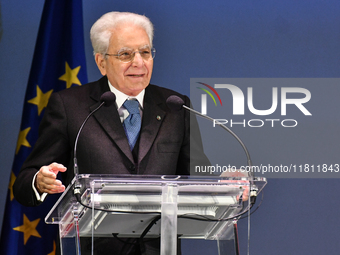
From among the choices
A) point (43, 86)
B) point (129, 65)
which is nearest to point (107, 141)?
point (129, 65)

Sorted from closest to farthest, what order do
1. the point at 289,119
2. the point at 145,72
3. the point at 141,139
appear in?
1. the point at 141,139
2. the point at 145,72
3. the point at 289,119

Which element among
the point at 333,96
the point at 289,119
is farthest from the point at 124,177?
the point at 333,96

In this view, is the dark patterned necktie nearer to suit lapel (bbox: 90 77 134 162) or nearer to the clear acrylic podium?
suit lapel (bbox: 90 77 134 162)

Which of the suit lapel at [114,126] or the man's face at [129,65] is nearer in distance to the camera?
the suit lapel at [114,126]

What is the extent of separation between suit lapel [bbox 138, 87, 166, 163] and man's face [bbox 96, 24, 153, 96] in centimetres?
8

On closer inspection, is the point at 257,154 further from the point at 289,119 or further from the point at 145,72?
the point at 145,72

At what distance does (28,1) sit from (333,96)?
2151 mm

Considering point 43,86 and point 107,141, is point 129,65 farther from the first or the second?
point 43,86

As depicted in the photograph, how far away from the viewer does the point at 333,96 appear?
3.37 metres

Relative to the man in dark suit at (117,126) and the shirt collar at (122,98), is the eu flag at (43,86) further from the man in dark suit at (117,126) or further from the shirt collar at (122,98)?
the shirt collar at (122,98)

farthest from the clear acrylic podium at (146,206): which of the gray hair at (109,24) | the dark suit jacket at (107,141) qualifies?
the gray hair at (109,24)

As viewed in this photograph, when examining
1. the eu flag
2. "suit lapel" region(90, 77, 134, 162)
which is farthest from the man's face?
the eu flag

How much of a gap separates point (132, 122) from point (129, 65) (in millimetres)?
296

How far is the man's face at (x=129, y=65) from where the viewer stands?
244cm
